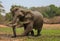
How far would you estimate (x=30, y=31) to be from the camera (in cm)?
1434

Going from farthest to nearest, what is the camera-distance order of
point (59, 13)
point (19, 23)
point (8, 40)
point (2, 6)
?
1. point (59, 13)
2. point (2, 6)
3. point (19, 23)
4. point (8, 40)

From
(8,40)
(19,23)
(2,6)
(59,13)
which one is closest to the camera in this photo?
(8,40)

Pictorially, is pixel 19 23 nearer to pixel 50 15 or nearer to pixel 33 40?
pixel 33 40

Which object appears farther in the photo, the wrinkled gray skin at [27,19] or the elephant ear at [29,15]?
the elephant ear at [29,15]

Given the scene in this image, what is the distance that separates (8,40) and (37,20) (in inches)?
126

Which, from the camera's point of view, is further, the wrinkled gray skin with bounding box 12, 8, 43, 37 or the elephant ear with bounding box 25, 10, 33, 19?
the elephant ear with bounding box 25, 10, 33, 19

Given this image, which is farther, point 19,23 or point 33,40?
point 19,23

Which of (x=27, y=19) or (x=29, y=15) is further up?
(x=29, y=15)

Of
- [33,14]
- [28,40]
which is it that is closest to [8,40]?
[28,40]

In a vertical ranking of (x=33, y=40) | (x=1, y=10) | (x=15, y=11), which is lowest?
(x=1, y=10)

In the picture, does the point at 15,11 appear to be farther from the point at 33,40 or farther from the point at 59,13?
the point at 59,13

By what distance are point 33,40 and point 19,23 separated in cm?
210

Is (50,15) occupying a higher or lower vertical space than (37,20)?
lower

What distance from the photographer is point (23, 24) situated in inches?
566
